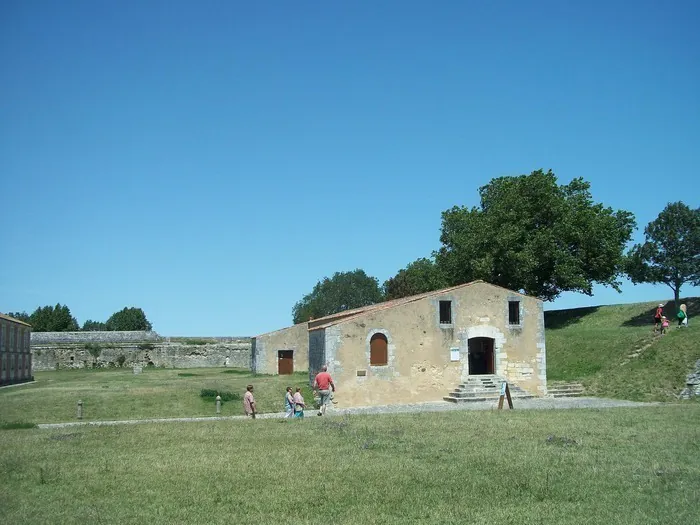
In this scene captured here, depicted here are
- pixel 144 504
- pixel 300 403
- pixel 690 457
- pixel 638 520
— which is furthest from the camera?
pixel 300 403

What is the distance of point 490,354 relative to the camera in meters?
31.3

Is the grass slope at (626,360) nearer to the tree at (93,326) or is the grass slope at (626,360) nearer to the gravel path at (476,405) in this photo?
the gravel path at (476,405)

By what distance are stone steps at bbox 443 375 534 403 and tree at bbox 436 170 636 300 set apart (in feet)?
55.2

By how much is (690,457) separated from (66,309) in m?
91.4

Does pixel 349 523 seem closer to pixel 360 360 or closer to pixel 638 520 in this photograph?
pixel 638 520

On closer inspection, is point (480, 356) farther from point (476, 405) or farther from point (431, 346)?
point (476, 405)

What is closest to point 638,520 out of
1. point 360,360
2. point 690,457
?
point 690,457

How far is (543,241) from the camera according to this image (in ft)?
149

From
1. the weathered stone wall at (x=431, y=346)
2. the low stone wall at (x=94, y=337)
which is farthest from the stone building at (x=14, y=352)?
the weathered stone wall at (x=431, y=346)

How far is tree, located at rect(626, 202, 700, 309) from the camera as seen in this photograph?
44.8 meters

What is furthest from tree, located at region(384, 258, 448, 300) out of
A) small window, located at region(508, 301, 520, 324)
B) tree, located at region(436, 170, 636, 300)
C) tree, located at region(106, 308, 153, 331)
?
tree, located at region(106, 308, 153, 331)

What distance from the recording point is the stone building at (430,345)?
28203mm

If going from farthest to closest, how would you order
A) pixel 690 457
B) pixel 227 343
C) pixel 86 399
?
pixel 227 343, pixel 86 399, pixel 690 457

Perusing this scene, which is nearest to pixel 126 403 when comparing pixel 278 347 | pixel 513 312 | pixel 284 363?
pixel 513 312
